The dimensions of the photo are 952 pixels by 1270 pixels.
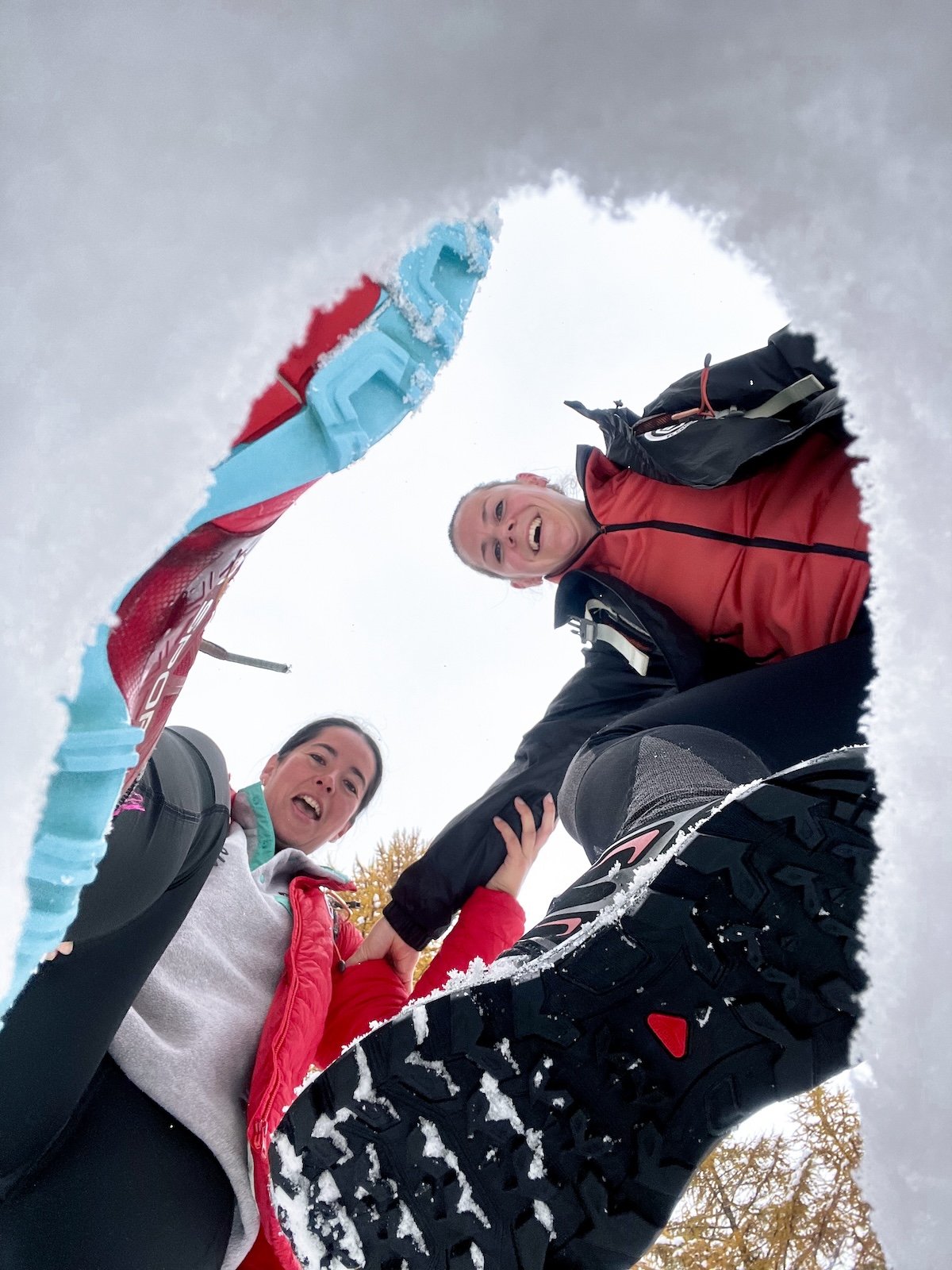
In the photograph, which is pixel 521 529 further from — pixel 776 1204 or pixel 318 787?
pixel 776 1204

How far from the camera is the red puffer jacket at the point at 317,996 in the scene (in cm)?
54

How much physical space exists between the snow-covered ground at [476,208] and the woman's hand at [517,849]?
1.73 feet

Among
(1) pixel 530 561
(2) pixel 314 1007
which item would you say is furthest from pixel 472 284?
(2) pixel 314 1007

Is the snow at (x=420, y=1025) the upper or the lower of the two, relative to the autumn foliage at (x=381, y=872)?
upper

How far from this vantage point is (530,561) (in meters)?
0.70

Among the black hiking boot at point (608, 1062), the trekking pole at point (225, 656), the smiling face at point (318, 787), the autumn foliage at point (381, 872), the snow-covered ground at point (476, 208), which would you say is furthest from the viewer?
the autumn foliage at point (381, 872)

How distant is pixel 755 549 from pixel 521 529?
0.72ft

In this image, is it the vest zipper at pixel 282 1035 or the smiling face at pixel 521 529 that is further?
the smiling face at pixel 521 529

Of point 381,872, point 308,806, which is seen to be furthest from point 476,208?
point 381,872

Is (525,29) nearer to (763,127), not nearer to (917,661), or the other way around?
(763,127)

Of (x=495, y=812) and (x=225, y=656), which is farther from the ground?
(x=225, y=656)

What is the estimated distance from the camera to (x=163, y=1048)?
1.76 ft

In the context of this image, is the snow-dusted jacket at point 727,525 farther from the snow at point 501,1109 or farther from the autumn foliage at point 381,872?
the autumn foliage at point 381,872

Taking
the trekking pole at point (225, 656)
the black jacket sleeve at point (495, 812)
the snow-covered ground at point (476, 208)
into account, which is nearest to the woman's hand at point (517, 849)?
the black jacket sleeve at point (495, 812)
